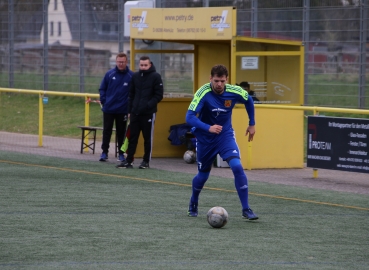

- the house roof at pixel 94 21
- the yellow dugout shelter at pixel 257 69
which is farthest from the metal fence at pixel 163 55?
the yellow dugout shelter at pixel 257 69

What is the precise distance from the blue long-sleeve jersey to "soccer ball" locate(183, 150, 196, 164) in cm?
560

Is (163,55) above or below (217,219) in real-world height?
above

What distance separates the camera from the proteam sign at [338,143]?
1169cm

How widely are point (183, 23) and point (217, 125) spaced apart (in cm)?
581

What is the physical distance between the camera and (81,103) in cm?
2331

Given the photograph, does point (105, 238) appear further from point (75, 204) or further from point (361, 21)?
point (361, 21)

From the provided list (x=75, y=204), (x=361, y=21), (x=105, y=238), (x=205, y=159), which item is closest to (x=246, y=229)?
(x=205, y=159)

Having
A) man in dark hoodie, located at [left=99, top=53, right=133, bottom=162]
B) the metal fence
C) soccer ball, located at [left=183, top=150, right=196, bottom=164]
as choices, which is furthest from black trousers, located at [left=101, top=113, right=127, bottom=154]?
the metal fence

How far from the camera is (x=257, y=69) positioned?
46.2 ft

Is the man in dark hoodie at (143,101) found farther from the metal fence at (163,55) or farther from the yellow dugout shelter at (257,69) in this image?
the metal fence at (163,55)

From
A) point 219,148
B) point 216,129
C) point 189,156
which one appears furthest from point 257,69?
point 216,129

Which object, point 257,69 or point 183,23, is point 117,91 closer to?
point 183,23

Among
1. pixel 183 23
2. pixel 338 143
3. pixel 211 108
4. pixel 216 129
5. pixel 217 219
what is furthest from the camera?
pixel 183 23

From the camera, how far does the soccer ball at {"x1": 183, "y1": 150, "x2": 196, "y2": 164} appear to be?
14211 millimetres
